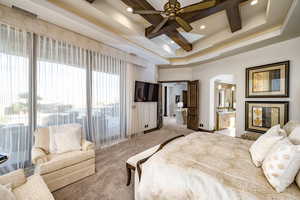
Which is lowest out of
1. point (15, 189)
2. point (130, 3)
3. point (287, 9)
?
point (15, 189)

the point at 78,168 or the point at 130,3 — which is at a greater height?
the point at 130,3

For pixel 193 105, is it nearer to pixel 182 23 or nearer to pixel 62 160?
pixel 182 23

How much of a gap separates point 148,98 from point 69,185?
3568mm

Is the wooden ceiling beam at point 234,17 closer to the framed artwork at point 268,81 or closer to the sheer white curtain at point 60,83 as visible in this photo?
the framed artwork at point 268,81

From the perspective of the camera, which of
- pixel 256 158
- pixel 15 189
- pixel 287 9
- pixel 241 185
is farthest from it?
pixel 287 9

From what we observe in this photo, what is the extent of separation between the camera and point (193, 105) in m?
5.21

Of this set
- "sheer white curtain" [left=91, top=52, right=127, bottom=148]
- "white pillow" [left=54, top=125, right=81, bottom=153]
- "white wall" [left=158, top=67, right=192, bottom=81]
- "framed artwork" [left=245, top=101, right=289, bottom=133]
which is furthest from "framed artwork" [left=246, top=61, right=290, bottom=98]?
"white pillow" [left=54, top=125, right=81, bottom=153]

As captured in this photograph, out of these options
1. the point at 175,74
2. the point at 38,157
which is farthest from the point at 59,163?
the point at 175,74

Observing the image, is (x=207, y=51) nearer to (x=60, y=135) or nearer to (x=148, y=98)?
(x=148, y=98)

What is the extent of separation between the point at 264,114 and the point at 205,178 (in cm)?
324

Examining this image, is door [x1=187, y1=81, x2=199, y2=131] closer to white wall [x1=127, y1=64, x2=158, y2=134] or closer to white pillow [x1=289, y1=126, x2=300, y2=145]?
white wall [x1=127, y1=64, x2=158, y2=134]

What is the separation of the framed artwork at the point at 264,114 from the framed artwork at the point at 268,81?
0.21 m

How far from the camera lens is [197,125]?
5211 millimetres

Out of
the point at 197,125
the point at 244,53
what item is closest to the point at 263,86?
the point at 244,53
